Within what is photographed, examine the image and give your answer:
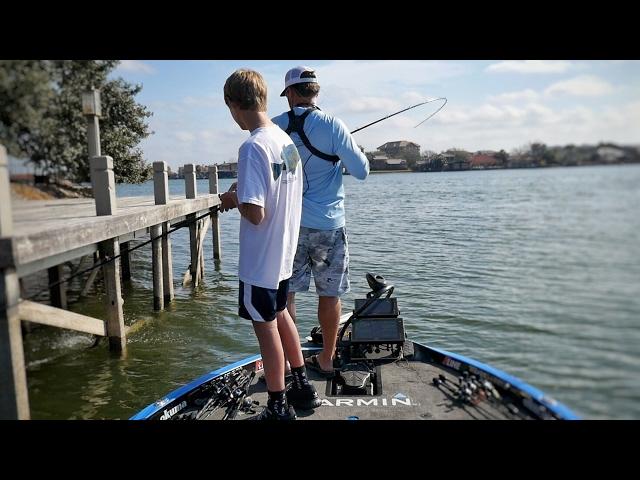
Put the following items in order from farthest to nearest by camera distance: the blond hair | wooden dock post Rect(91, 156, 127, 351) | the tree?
wooden dock post Rect(91, 156, 127, 351), the blond hair, the tree

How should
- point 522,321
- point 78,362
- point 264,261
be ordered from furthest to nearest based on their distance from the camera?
1. point 78,362
2. point 522,321
3. point 264,261

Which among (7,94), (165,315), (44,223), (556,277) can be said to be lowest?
(165,315)

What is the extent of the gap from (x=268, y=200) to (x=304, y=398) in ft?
4.47

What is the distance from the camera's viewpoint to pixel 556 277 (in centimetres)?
318

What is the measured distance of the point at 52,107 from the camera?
298 cm

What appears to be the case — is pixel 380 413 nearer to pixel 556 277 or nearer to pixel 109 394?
pixel 556 277

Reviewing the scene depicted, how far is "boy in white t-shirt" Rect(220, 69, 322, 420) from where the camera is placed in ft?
9.27

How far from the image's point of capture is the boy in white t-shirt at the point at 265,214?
283cm

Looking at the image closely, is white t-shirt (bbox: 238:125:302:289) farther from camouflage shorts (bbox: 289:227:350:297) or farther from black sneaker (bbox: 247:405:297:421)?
black sneaker (bbox: 247:405:297:421)

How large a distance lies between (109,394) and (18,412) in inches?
119

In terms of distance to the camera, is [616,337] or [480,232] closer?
[616,337]

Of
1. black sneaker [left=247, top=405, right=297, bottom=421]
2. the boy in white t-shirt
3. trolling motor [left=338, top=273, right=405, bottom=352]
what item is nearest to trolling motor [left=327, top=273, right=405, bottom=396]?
trolling motor [left=338, top=273, right=405, bottom=352]

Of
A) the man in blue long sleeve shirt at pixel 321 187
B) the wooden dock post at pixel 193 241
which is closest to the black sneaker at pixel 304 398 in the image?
the man in blue long sleeve shirt at pixel 321 187

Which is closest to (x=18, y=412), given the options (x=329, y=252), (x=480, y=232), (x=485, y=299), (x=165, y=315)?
(x=329, y=252)
